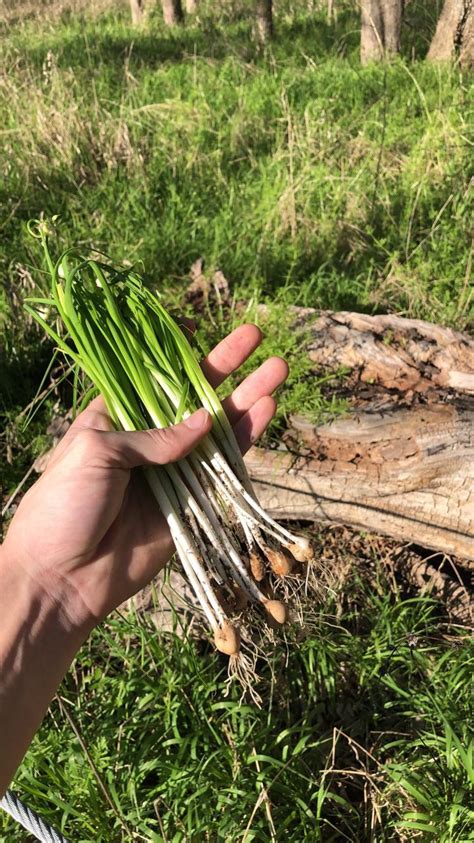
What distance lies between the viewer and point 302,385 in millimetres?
2377

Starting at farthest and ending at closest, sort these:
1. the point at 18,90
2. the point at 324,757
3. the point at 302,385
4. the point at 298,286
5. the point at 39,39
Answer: the point at 39,39 < the point at 18,90 < the point at 298,286 < the point at 302,385 < the point at 324,757

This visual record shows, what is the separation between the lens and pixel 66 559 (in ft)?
5.24

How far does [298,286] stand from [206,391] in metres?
1.57

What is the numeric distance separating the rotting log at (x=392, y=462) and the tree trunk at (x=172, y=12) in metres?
7.77

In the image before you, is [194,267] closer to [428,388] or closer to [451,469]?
[428,388]

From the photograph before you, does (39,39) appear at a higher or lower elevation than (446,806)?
higher

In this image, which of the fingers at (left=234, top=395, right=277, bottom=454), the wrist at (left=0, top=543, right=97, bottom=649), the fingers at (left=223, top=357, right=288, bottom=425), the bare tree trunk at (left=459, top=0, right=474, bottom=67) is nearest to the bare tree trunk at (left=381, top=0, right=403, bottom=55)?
the bare tree trunk at (left=459, top=0, right=474, bottom=67)

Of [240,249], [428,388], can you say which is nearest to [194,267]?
[240,249]

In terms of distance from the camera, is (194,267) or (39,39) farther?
(39,39)

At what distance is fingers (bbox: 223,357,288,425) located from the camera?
1930 mm

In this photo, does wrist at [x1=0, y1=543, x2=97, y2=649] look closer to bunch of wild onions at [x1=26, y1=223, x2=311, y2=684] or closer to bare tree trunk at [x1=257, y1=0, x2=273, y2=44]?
bunch of wild onions at [x1=26, y1=223, x2=311, y2=684]

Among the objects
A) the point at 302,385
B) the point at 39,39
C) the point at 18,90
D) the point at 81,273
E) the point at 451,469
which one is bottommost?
the point at 451,469

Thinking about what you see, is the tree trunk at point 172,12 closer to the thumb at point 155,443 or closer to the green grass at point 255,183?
the green grass at point 255,183

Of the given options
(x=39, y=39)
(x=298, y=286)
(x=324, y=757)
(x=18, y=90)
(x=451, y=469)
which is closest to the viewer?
(x=324, y=757)
